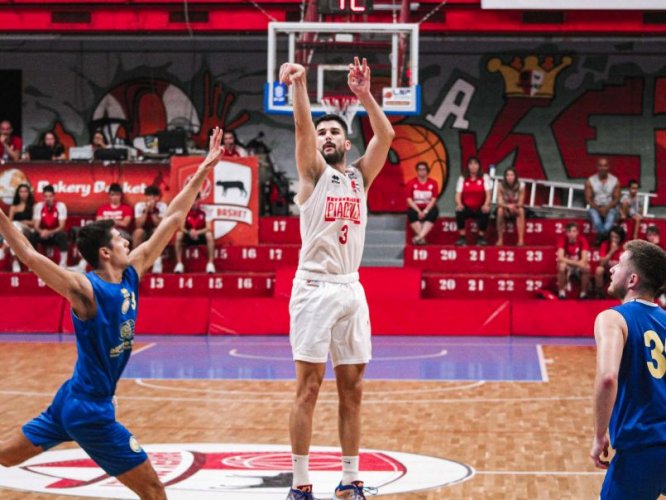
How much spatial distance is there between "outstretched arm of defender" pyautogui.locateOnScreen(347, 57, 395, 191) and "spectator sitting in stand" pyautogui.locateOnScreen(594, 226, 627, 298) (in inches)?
479

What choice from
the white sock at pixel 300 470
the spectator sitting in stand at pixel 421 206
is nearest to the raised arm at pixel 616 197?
the spectator sitting in stand at pixel 421 206

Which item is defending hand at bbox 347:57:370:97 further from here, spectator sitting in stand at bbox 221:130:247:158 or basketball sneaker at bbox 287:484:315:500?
spectator sitting in stand at bbox 221:130:247:158

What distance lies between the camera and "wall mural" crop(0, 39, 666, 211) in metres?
24.4

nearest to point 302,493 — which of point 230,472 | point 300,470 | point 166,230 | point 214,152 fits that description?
point 300,470

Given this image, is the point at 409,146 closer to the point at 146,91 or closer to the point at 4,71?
the point at 146,91

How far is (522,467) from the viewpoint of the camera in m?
8.28

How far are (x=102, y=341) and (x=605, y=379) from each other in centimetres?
258

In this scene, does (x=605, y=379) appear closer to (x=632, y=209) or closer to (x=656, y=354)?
(x=656, y=354)

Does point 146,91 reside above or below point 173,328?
above

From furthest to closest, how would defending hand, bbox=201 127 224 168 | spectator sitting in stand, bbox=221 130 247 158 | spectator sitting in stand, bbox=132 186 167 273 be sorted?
spectator sitting in stand, bbox=221 130 247 158 → spectator sitting in stand, bbox=132 186 167 273 → defending hand, bbox=201 127 224 168

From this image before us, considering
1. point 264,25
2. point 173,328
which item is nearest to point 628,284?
point 173,328

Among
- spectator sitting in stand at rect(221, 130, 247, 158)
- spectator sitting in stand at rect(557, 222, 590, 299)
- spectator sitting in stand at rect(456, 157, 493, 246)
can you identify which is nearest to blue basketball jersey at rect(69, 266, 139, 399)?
spectator sitting in stand at rect(557, 222, 590, 299)

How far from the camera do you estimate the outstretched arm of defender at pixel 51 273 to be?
555 centimetres

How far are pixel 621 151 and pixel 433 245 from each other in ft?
19.8
